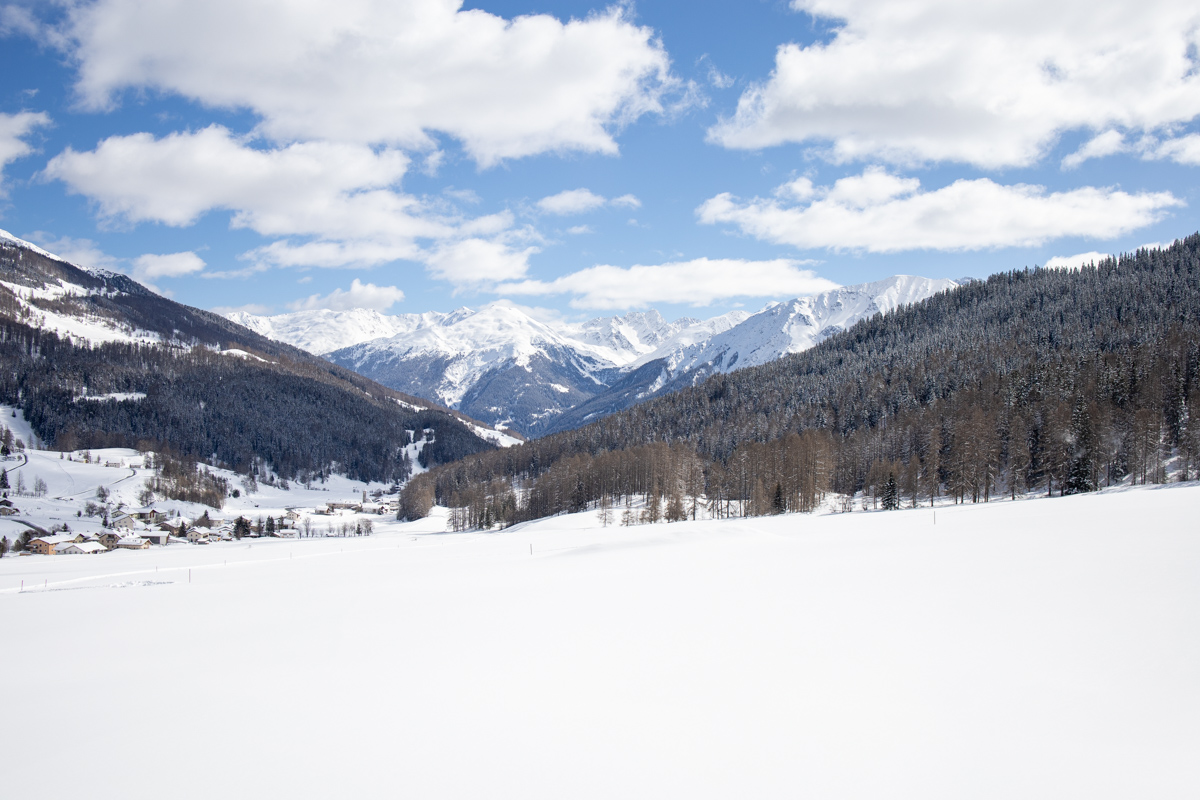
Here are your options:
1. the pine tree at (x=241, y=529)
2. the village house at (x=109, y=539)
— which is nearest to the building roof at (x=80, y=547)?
the village house at (x=109, y=539)

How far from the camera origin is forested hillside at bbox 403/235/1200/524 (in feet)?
201

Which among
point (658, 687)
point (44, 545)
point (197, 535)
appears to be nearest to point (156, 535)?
point (197, 535)

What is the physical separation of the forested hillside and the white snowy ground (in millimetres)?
45105

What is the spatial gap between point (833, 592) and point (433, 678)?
1279cm

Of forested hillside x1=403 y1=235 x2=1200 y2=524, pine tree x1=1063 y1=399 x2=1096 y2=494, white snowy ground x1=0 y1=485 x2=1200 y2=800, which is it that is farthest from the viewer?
forested hillside x1=403 y1=235 x2=1200 y2=524

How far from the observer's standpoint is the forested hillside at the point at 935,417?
6141cm

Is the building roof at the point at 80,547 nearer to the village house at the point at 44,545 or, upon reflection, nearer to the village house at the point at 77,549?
the village house at the point at 77,549

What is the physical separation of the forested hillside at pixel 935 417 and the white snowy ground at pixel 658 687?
4510 centimetres

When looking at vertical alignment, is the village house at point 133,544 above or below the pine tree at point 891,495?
below

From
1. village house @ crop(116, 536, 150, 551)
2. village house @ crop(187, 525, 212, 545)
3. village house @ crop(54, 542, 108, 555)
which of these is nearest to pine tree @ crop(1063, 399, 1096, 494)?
village house @ crop(54, 542, 108, 555)

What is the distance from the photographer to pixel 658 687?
11945 mm

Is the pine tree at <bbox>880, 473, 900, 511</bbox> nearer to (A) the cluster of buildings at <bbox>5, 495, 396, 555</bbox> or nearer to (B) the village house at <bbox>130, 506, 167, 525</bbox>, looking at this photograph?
(A) the cluster of buildings at <bbox>5, 495, 396, 555</bbox>

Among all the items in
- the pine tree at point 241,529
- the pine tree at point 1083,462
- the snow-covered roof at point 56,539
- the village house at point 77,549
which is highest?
the pine tree at point 1083,462

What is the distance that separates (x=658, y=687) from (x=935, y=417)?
281 ft
